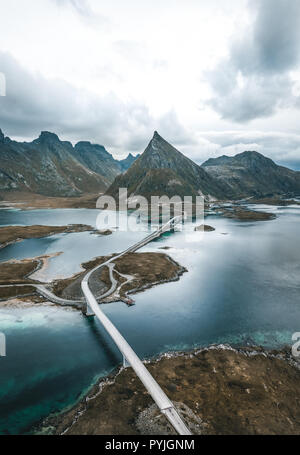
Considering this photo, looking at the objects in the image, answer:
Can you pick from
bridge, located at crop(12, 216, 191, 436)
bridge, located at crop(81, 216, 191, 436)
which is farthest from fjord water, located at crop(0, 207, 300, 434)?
bridge, located at crop(81, 216, 191, 436)

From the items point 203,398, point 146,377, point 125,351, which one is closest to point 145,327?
point 125,351

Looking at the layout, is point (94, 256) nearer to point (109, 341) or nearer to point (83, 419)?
point (109, 341)

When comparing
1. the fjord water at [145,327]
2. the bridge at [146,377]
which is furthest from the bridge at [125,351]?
the fjord water at [145,327]

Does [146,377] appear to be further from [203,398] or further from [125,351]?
[203,398]

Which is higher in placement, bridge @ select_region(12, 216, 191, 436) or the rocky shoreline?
bridge @ select_region(12, 216, 191, 436)

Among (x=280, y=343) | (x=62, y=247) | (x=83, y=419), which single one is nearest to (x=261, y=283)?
(x=280, y=343)

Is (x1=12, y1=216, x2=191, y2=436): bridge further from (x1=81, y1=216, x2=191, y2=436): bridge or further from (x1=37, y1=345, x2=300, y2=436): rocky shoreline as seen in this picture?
(x1=37, y1=345, x2=300, y2=436): rocky shoreline
